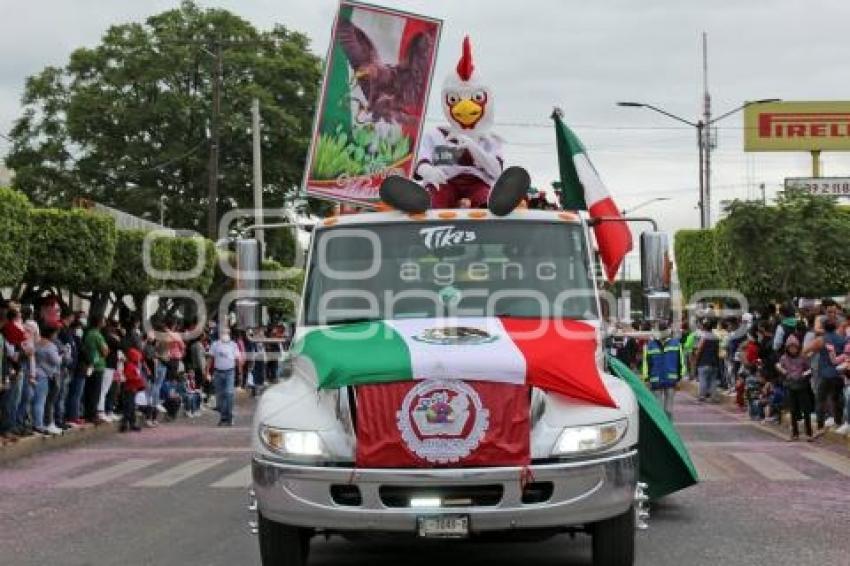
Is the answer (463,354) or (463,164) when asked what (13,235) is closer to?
(463,164)

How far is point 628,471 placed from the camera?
23.1ft

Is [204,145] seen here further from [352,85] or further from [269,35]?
[352,85]

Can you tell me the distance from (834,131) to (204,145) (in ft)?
96.2

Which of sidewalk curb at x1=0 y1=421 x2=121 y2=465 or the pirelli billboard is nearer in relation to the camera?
sidewalk curb at x1=0 y1=421 x2=121 y2=465

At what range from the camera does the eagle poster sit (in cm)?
1219

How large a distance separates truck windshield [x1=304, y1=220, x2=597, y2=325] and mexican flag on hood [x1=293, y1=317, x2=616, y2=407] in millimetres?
242

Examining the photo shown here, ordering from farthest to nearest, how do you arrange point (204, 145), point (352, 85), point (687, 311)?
point (204, 145), point (687, 311), point (352, 85)

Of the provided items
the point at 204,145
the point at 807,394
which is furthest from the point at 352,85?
the point at 204,145

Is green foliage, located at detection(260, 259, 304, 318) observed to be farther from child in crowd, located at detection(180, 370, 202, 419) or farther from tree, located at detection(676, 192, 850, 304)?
tree, located at detection(676, 192, 850, 304)

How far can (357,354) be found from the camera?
23.6 feet

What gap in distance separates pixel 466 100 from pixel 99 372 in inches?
442

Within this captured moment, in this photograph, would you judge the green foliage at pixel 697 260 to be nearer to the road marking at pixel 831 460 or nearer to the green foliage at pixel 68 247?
the green foliage at pixel 68 247

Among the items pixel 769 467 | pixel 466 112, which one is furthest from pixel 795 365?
pixel 466 112

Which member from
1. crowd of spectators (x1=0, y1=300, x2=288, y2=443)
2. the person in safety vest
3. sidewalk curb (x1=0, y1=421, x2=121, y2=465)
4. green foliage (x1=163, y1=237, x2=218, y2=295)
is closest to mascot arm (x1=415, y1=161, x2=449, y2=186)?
crowd of spectators (x1=0, y1=300, x2=288, y2=443)
